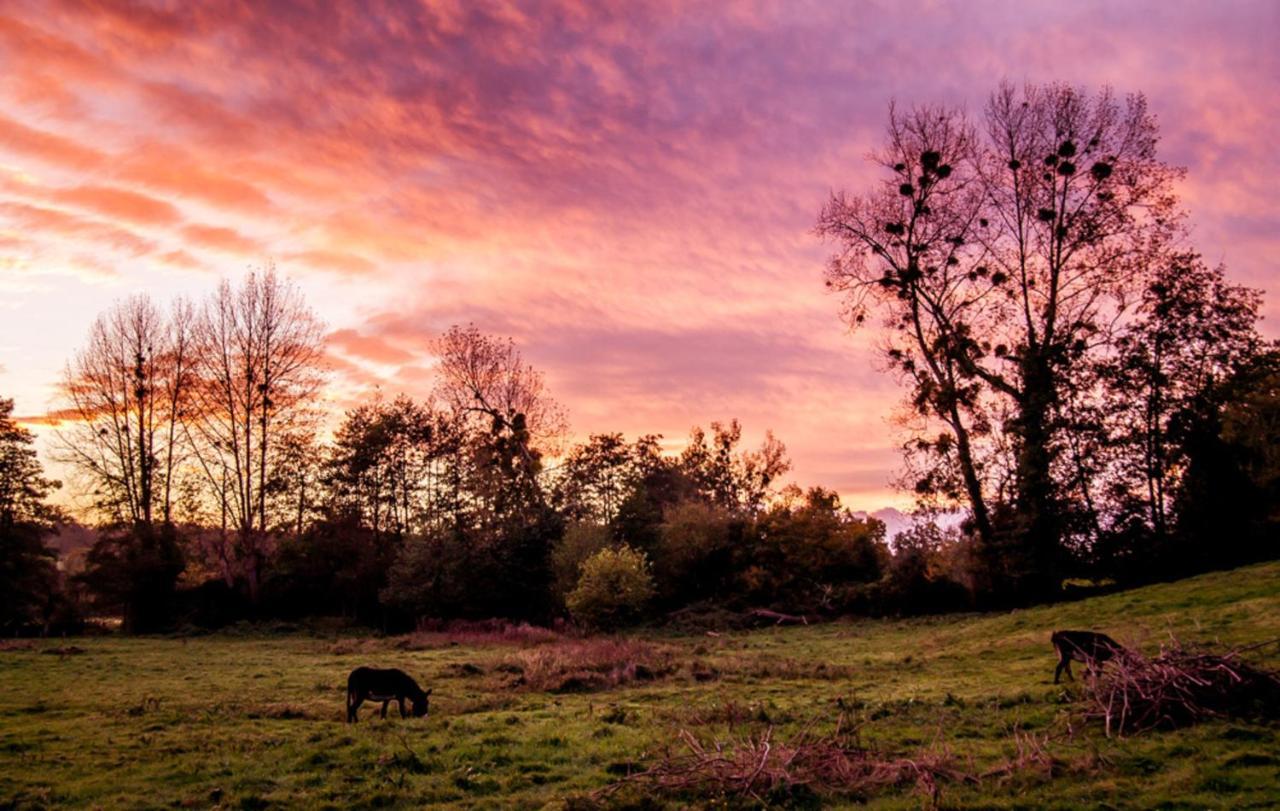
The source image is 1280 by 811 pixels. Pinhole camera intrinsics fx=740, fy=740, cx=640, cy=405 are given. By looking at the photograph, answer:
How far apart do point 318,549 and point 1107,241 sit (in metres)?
43.7

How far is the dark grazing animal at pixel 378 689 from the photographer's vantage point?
13969 mm

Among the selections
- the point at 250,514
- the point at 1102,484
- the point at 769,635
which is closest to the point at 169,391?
the point at 250,514

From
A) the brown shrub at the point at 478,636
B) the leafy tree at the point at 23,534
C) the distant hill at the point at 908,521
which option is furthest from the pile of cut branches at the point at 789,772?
the leafy tree at the point at 23,534

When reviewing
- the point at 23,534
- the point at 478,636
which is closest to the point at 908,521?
the point at 478,636

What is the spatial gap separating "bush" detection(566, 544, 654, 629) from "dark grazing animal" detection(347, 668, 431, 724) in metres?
18.4

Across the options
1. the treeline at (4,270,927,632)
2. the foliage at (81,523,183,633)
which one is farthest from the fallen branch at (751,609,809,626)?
the foliage at (81,523,183,633)

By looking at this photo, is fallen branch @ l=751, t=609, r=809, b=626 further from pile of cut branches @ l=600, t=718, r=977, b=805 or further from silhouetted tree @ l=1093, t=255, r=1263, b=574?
pile of cut branches @ l=600, t=718, r=977, b=805

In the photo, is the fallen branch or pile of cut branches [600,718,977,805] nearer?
pile of cut branches [600,718,977,805]

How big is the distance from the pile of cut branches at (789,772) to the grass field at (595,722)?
0.24m

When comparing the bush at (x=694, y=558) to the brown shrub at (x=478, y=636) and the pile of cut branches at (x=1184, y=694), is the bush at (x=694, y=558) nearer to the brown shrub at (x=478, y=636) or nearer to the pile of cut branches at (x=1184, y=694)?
the brown shrub at (x=478, y=636)

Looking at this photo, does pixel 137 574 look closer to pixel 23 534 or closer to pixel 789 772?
pixel 23 534

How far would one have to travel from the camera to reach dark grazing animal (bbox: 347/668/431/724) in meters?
14.0

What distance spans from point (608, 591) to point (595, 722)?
19.7m

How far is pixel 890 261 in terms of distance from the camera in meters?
33.4
